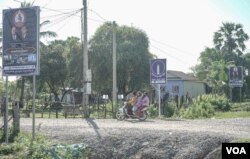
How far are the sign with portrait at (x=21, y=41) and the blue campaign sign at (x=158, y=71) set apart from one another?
1198cm

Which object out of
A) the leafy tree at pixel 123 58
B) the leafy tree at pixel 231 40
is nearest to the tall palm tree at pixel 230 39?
the leafy tree at pixel 231 40

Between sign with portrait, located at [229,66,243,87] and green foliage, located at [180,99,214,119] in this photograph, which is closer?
green foliage, located at [180,99,214,119]

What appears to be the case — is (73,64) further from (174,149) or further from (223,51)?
(174,149)

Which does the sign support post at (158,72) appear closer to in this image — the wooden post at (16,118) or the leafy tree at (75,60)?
the wooden post at (16,118)

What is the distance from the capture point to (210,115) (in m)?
28.9

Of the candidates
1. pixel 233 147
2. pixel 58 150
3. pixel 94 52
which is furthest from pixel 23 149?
pixel 94 52

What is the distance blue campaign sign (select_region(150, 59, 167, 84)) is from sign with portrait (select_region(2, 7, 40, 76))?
12.0m

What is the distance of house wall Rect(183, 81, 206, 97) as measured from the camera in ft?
259

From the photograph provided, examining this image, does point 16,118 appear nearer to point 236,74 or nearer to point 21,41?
point 21,41

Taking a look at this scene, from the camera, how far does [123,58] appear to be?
50656 mm

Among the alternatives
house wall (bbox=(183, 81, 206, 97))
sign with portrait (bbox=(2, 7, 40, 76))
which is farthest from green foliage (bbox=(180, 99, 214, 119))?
house wall (bbox=(183, 81, 206, 97))

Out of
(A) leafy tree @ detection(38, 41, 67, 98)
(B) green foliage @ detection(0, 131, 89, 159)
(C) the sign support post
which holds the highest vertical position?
(A) leafy tree @ detection(38, 41, 67, 98)

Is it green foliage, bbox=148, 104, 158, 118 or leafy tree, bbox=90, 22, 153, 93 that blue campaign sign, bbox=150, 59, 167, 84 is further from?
leafy tree, bbox=90, 22, 153, 93

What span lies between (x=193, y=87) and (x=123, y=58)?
33883 mm
